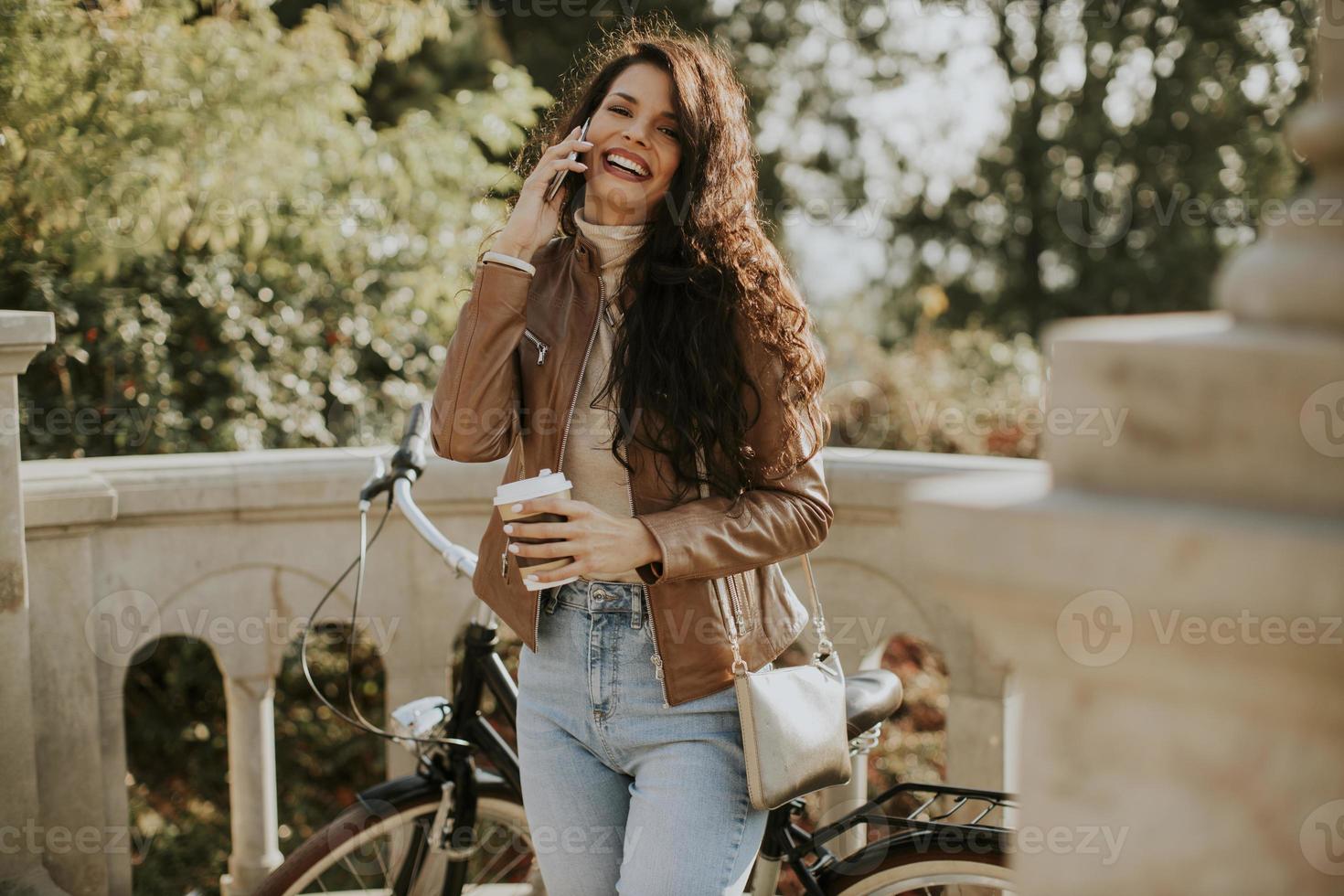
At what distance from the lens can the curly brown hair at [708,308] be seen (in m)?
2.06

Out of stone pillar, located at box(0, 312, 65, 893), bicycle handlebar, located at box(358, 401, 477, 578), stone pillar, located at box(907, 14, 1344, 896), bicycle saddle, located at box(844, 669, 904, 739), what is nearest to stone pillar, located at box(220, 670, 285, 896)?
stone pillar, located at box(0, 312, 65, 893)

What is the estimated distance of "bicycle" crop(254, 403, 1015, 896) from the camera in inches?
88.4

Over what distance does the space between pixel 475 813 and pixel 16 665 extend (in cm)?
118

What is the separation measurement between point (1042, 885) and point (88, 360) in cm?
484

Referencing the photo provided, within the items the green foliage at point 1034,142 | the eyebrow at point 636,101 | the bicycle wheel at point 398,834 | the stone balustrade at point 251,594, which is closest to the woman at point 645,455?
the eyebrow at point 636,101

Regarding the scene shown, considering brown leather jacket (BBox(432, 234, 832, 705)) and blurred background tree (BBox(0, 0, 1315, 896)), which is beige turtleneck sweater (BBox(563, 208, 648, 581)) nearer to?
brown leather jacket (BBox(432, 234, 832, 705))

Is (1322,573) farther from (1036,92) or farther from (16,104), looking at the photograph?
(1036,92)

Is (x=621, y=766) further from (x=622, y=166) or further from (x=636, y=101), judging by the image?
(x=636, y=101)

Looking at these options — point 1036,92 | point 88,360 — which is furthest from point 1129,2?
point 88,360

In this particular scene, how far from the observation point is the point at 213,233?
4.91 m

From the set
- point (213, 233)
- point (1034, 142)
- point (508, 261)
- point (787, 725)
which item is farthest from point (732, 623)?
point (1034, 142)

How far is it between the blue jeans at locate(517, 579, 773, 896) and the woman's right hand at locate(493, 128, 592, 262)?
0.59 metres

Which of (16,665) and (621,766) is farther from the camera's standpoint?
(16,665)

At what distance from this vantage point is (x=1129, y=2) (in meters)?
14.3
